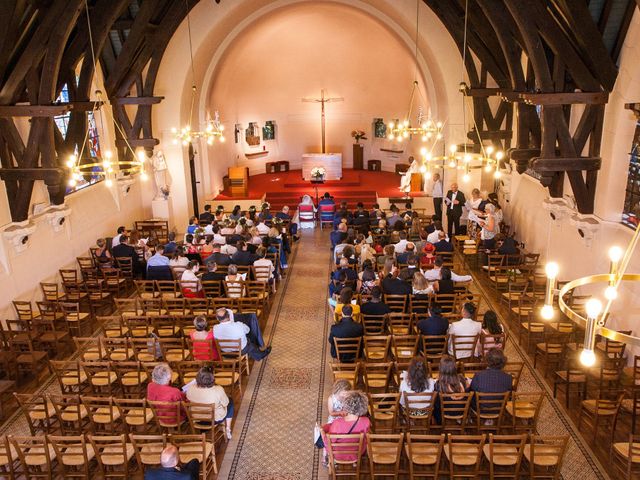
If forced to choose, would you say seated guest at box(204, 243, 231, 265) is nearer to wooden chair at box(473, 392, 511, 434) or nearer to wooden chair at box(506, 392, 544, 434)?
wooden chair at box(473, 392, 511, 434)

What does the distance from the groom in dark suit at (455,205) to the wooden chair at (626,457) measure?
34.7 feet

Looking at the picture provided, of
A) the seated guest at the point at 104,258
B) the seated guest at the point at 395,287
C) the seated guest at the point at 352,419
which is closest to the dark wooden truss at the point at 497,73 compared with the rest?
the seated guest at the point at 104,258

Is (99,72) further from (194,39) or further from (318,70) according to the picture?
(318,70)

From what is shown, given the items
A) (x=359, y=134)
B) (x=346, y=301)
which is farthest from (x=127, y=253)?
(x=359, y=134)

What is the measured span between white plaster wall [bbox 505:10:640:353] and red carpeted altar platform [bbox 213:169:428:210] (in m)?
9.96

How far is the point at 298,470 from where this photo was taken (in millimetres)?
7250

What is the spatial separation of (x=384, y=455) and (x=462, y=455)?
2.83 feet

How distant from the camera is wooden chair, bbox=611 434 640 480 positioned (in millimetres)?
6315

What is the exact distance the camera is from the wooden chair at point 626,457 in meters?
6.32

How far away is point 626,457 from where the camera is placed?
644 centimetres

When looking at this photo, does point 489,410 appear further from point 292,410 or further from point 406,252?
point 406,252

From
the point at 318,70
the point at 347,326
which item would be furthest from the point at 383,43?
the point at 347,326

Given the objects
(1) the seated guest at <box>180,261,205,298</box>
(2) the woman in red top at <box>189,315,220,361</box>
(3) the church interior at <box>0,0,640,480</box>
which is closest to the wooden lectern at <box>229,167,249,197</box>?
(3) the church interior at <box>0,0,640,480</box>

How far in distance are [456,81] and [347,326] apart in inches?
469
